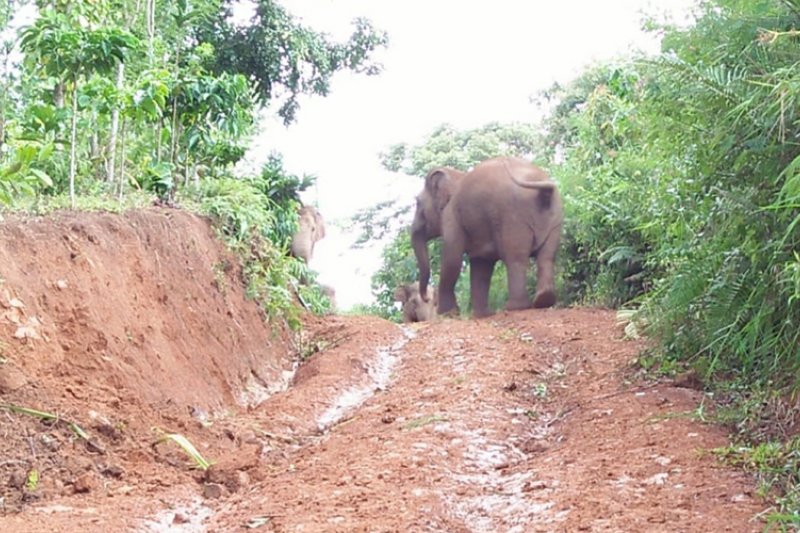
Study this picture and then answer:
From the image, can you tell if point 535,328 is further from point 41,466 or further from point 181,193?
point 41,466

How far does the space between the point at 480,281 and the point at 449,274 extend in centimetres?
49

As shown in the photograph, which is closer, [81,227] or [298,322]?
[81,227]

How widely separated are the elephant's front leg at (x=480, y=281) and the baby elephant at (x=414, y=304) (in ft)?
8.65

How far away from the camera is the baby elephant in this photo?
16703 mm

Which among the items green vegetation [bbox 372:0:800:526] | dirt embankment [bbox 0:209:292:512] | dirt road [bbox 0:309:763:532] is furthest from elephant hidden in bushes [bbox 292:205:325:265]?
green vegetation [bbox 372:0:800:526]

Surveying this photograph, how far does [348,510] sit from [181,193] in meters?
5.89

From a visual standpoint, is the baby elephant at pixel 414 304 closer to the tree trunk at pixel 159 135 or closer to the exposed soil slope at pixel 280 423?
the tree trunk at pixel 159 135

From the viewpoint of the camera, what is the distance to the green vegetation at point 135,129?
22.1 ft

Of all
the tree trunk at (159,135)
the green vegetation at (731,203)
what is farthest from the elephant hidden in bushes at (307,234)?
the green vegetation at (731,203)

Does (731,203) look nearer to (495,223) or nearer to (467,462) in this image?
(467,462)

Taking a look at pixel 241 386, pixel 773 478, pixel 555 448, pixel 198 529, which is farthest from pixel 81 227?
pixel 773 478

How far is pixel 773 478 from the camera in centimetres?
367

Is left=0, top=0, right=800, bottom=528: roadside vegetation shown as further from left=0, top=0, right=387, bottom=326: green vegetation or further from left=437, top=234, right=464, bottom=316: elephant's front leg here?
left=437, top=234, right=464, bottom=316: elephant's front leg

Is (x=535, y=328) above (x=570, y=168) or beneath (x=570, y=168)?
beneath
